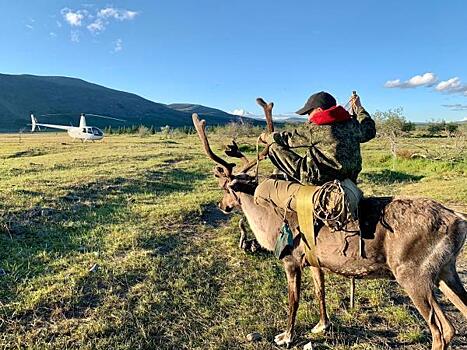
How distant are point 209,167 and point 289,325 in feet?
54.0

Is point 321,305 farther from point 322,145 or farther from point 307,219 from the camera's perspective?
point 322,145

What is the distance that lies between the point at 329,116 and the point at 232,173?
2.43 m

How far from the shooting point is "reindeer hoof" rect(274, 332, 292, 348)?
5.19m

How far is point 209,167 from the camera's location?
21.5 m

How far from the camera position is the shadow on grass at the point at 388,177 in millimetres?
18375

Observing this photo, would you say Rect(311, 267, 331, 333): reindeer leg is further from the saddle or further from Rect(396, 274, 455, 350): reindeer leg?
Rect(396, 274, 455, 350): reindeer leg

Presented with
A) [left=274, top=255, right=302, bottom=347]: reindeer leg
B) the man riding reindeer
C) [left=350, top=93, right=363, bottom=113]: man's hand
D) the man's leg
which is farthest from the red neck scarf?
[left=274, top=255, right=302, bottom=347]: reindeer leg

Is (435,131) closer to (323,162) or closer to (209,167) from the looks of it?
(209,167)

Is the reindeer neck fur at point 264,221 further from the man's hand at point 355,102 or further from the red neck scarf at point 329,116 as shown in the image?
the man's hand at point 355,102

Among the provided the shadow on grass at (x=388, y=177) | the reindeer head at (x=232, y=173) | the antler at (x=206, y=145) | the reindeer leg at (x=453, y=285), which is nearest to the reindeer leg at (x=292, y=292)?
the reindeer head at (x=232, y=173)

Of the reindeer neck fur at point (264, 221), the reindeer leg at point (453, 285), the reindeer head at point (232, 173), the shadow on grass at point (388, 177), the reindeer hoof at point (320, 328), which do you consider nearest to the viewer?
the reindeer leg at point (453, 285)

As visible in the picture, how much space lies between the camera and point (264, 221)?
5.82m

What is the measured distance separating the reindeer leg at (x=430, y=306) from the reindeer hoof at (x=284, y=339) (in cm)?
162

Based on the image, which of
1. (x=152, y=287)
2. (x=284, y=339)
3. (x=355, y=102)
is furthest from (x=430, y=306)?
(x=152, y=287)
